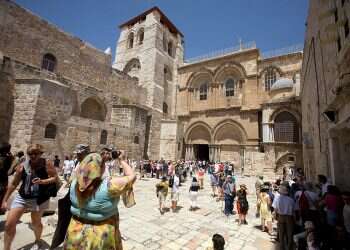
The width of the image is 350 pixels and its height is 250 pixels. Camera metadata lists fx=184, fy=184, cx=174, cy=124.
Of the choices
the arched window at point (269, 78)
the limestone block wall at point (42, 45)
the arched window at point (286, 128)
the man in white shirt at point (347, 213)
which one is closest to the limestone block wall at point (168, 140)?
Result: the limestone block wall at point (42, 45)

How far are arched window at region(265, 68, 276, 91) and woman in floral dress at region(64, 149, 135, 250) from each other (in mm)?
19095

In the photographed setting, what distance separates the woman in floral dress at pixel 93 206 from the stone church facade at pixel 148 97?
35.2 feet

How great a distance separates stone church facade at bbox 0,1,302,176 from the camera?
35.7ft

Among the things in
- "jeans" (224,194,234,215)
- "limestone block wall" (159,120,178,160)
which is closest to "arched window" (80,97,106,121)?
"limestone block wall" (159,120,178,160)

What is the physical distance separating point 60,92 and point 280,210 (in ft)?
41.4

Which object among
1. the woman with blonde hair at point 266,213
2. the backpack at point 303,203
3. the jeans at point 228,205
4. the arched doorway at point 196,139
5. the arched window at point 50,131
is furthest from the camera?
the arched doorway at point 196,139

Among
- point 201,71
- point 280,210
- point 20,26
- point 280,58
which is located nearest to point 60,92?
point 20,26

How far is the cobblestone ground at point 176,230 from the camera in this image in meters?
3.58

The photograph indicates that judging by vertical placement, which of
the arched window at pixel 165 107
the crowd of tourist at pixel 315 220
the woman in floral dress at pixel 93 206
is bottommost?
the crowd of tourist at pixel 315 220

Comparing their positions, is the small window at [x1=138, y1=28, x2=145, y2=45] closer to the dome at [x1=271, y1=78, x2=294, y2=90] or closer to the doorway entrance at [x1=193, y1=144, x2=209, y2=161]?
the doorway entrance at [x1=193, y1=144, x2=209, y2=161]

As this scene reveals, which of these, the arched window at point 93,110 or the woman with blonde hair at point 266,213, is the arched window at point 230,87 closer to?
the arched window at point 93,110

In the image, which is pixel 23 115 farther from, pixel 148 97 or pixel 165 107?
pixel 165 107

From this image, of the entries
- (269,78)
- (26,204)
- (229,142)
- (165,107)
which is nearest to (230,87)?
(269,78)

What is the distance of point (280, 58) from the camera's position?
17469mm
